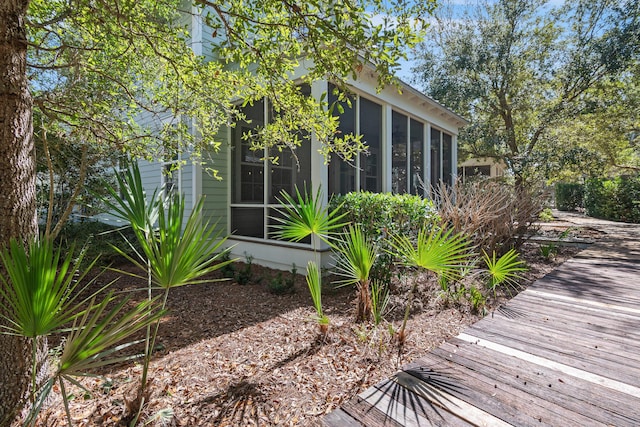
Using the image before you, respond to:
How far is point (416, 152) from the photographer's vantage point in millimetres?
8578

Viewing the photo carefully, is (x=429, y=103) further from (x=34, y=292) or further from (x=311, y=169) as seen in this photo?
(x=34, y=292)

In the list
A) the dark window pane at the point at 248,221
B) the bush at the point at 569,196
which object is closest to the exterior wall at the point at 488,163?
the bush at the point at 569,196

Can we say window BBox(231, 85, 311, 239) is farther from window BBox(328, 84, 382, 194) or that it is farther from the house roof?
the house roof

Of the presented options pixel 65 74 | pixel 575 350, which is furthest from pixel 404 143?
pixel 65 74

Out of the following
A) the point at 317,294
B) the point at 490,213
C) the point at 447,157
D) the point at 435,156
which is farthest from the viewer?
the point at 447,157

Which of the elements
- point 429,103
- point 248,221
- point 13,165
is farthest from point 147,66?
point 429,103

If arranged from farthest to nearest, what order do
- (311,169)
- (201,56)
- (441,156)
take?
(441,156)
(311,169)
(201,56)

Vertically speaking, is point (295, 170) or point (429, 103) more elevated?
point (429, 103)

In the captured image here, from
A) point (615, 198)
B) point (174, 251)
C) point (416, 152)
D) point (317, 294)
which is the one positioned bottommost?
point (317, 294)

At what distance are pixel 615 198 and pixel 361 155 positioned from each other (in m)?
14.7

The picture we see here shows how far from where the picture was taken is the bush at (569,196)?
2030 cm

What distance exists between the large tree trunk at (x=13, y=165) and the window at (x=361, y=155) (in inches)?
172

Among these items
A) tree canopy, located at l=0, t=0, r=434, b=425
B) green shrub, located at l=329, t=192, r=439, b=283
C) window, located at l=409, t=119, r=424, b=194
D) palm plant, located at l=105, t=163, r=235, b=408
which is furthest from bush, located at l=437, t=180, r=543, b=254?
palm plant, located at l=105, t=163, r=235, b=408

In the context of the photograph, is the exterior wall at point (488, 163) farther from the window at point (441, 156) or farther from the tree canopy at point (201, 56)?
the tree canopy at point (201, 56)
